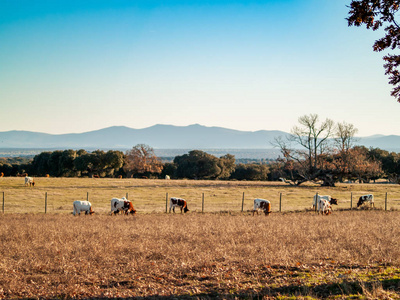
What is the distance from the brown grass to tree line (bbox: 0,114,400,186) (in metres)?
42.7

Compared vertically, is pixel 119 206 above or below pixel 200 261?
below

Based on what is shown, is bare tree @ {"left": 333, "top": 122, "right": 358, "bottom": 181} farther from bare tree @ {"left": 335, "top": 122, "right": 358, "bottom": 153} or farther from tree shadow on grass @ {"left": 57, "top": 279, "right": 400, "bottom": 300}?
tree shadow on grass @ {"left": 57, "top": 279, "right": 400, "bottom": 300}

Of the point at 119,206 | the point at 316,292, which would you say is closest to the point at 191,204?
the point at 119,206

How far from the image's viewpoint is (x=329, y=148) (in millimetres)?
60500

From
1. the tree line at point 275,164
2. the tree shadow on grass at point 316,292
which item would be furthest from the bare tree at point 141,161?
the tree shadow on grass at point 316,292

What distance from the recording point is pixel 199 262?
11.5 metres

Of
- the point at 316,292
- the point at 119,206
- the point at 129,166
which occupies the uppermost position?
the point at 129,166

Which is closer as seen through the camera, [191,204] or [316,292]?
[316,292]

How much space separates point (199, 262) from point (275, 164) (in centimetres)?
5319

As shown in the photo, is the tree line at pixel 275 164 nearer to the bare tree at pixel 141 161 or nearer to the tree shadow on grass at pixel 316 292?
the bare tree at pixel 141 161

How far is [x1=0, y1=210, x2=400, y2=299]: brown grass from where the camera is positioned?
8.82 metres

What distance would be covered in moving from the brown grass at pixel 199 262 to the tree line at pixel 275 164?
140ft

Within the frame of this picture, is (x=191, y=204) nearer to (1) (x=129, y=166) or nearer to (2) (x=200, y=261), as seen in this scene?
(2) (x=200, y=261)

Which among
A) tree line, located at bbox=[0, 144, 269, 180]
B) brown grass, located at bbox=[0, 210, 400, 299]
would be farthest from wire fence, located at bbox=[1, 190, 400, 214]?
tree line, located at bbox=[0, 144, 269, 180]
